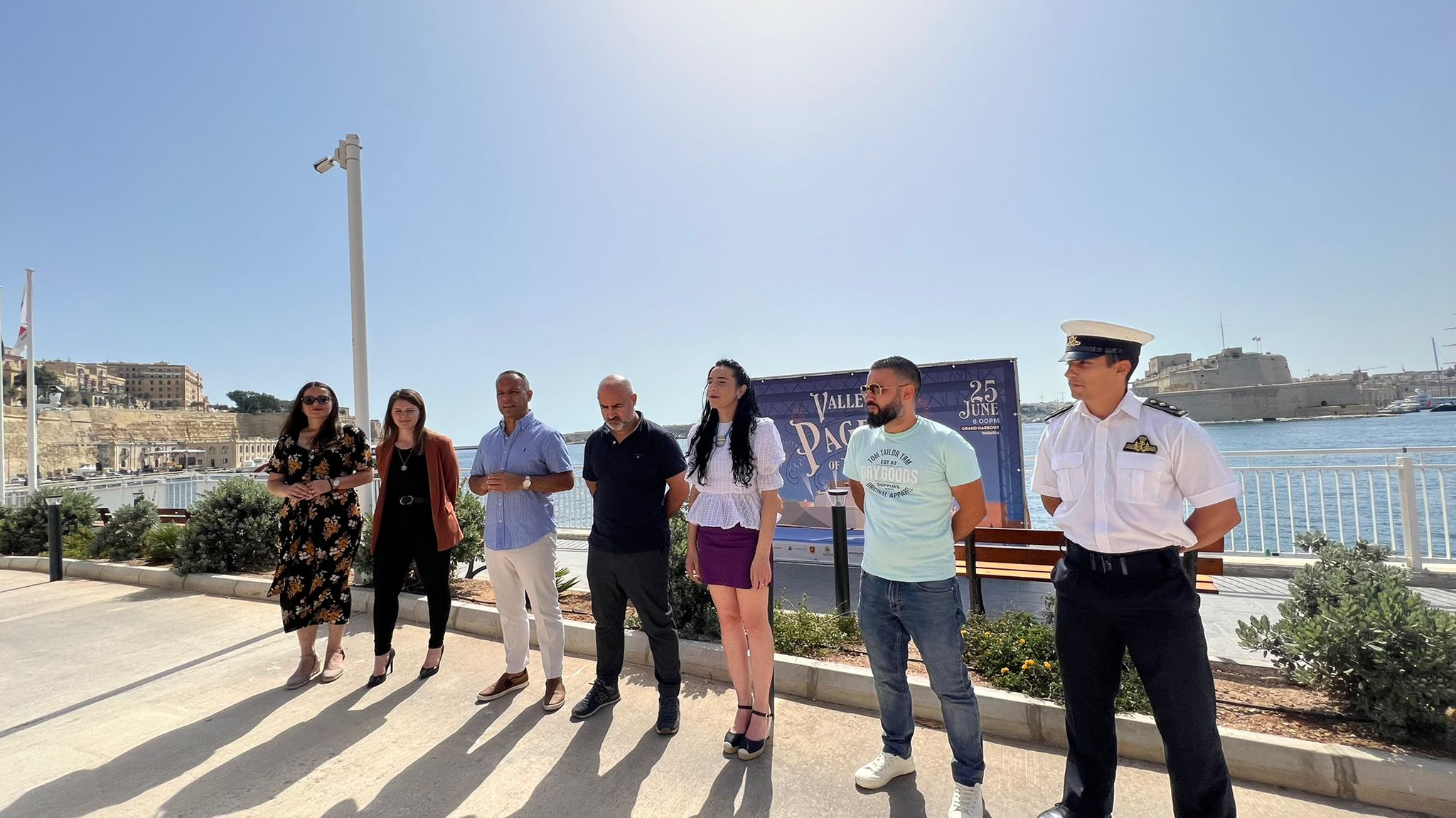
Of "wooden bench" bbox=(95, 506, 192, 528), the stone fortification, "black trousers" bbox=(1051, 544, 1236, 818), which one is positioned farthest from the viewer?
the stone fortification

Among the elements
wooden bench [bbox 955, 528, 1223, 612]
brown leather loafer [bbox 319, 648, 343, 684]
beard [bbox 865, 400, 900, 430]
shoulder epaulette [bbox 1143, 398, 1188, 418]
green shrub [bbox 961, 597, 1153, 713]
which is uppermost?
beard [bbox 865, 400, 900, 430]

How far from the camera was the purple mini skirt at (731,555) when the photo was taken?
2.83 metres

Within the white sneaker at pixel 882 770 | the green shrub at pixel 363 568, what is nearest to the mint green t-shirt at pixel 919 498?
the white sneaker at pixel 882 770

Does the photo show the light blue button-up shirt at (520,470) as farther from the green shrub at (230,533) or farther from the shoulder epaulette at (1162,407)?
the green shrub at (230,533)

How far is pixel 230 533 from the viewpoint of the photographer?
6375 millimetres

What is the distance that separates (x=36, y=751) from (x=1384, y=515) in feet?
37.8

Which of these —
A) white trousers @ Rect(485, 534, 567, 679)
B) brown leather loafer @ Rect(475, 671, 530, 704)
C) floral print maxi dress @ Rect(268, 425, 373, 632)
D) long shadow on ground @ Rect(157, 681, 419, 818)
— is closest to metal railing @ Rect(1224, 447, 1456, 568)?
white trousers @ Rect(485, 534, 567, 679)

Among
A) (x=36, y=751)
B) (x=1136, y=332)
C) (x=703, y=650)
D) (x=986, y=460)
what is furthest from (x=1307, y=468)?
(x=36, y=751)

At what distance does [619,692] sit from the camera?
3.60 m

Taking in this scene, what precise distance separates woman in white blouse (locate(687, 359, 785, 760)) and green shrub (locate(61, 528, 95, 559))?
9303 mm

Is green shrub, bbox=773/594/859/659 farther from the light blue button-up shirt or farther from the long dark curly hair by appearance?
the light blue button-up shirt

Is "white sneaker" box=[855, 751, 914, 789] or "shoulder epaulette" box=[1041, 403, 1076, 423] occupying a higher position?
"shoulder epaulette" box=[1041, 403, 1076, 423]

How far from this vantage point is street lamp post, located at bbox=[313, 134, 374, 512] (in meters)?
6.00

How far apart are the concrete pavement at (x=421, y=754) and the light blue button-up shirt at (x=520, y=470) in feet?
3.23
